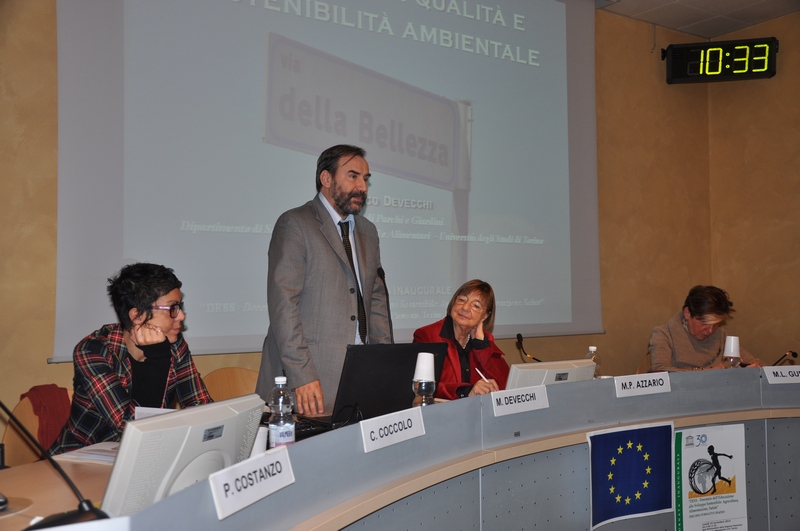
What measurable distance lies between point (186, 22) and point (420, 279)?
6.14ft

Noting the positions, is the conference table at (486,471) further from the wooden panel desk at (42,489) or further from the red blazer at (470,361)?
the red blazer at (470,361)

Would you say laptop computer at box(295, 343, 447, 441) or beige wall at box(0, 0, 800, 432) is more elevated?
beige wall at box(0, 0, 800, 432)

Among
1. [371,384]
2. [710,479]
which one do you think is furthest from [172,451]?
[710,479]

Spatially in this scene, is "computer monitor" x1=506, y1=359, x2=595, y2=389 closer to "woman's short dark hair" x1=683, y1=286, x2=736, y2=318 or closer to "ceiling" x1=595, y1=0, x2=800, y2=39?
"woman's short dark hair" x1=683, y1=286, x2=736, y2=318

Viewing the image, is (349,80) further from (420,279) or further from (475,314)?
(475,314)

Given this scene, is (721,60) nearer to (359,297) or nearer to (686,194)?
(686,194)

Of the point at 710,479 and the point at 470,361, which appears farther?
the point at 470,361

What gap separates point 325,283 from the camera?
2789mm

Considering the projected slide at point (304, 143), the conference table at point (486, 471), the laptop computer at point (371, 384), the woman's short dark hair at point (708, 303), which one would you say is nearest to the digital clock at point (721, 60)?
the projected slide at point (304, 143)

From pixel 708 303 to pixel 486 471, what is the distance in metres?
2.26

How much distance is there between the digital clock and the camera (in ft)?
17.3

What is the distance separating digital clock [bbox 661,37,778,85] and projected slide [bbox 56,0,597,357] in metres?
1.15

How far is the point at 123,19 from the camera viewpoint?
129 inches

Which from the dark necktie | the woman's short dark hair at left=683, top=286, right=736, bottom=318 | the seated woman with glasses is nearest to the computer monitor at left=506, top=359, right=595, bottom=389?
A: the dark necktie
